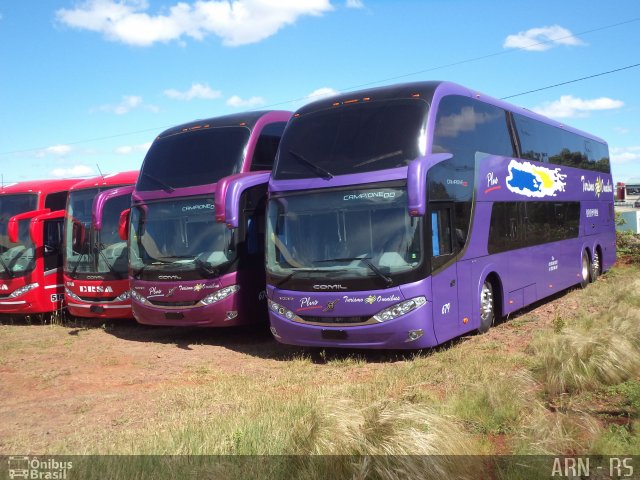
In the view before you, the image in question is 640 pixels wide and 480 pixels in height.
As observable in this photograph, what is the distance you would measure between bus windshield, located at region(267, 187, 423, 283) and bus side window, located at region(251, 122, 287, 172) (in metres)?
2.28

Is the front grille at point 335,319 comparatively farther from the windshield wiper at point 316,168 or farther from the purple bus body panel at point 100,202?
the purple bus body panel at point 100,202

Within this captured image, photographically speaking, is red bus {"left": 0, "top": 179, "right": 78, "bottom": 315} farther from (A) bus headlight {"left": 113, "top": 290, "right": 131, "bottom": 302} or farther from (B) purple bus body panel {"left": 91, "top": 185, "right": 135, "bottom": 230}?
(A) bus headlight {"left": 113, "top": 290, "right": 131, "bottom": 302}

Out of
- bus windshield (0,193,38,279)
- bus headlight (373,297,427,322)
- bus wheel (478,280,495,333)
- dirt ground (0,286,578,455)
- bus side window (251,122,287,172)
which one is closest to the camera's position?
dirt ground (0,286,578,455)

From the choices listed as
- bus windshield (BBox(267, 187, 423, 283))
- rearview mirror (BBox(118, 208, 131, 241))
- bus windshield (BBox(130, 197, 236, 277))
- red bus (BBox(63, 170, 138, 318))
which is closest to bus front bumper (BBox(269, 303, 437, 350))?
bus windshield (BBox(267, 187, 423, 283))

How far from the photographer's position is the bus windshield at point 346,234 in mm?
9078

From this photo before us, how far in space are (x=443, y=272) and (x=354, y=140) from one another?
232cm

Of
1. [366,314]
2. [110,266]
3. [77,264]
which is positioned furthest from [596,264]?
[77,264]

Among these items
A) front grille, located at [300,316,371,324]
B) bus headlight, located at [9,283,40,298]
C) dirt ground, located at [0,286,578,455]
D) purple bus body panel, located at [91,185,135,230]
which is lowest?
dirt ground, located at [0,286,578,455]

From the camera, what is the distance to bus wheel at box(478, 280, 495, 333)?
1100 centimetres

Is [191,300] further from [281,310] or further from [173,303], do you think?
[281,310]

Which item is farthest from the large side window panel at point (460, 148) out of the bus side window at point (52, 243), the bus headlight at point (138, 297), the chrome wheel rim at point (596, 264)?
the bus side window at point (52, 243)

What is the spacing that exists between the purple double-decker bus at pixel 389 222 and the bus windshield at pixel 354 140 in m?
0.02

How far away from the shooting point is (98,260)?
14.1 m

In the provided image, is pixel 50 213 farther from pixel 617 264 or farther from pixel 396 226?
pixel 617 264
